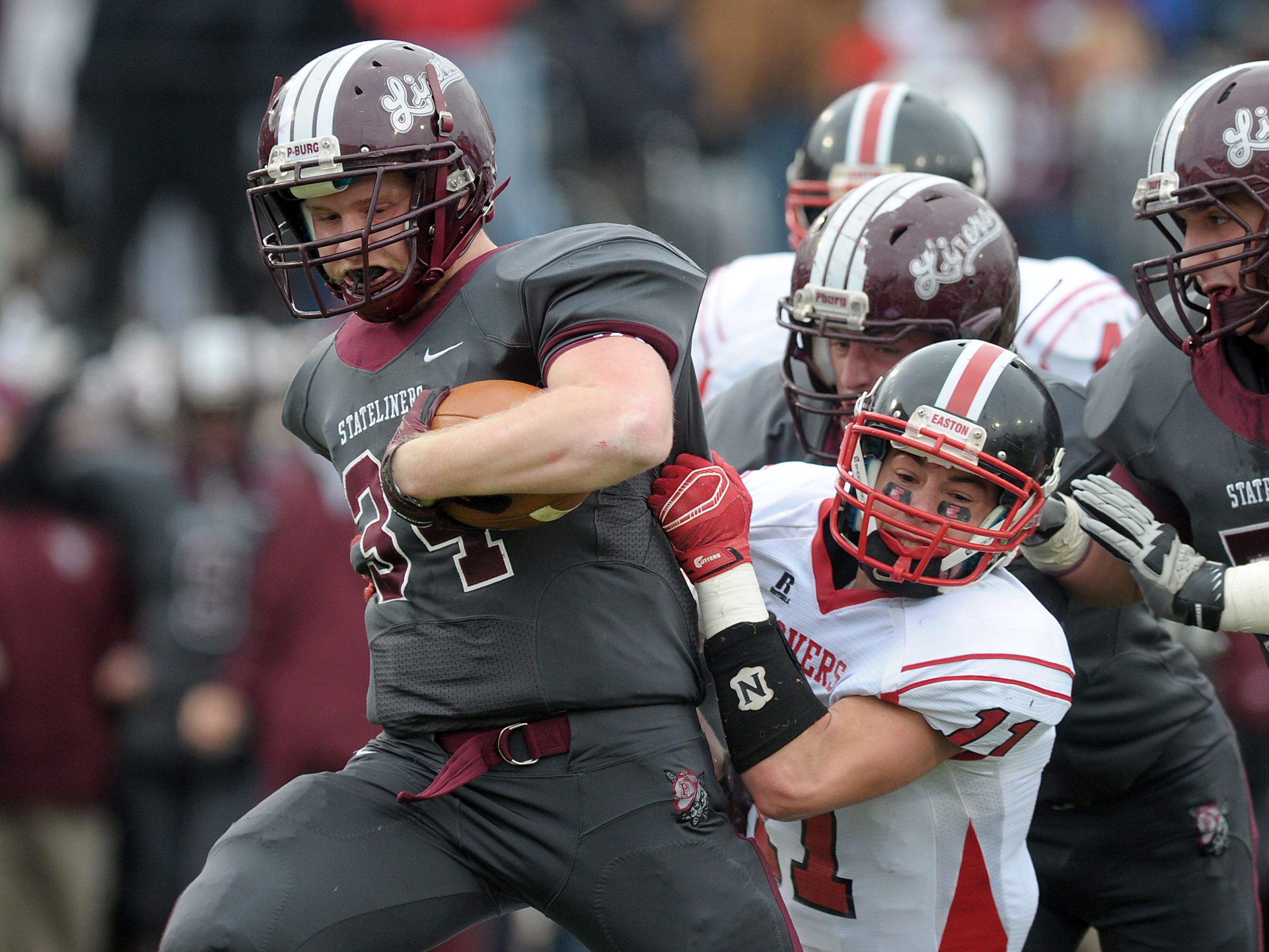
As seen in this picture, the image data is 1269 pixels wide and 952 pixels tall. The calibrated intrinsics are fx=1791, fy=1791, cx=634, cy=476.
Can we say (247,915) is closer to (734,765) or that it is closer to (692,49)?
(734,765)

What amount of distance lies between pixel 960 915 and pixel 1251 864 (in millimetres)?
1119

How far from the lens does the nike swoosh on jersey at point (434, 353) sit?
310 cm

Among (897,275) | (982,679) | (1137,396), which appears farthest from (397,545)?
(1137,396)

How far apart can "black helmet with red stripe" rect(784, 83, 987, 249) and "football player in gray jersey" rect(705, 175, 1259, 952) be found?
0.74 m

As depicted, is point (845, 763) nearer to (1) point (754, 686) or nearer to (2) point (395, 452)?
(1) point (754, 686)

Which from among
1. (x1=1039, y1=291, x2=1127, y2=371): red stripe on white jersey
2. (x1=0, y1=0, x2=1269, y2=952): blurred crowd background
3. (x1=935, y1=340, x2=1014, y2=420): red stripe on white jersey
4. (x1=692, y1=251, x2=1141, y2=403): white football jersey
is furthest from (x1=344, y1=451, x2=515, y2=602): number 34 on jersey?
(x1=0, y1=0, x2=1269, y2=952): blurred crowd background

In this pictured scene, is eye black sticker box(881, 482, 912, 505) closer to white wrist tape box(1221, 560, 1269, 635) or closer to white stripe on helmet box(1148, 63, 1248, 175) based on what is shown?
white wrist tape box(1221, 560, 1269, 635)

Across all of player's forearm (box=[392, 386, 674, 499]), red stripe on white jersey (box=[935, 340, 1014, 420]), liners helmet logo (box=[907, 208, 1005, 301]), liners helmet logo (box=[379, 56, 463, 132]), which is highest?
liners helmet logo (box=[379, 56, 463, 132])

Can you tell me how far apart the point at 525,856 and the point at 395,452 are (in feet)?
2.40

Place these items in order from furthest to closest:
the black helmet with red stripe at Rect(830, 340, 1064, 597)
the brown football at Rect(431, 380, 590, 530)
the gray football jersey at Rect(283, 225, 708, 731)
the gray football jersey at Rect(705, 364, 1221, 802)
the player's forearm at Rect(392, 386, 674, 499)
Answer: the gray football jersey at Rect(705, 364, 1221, 802)
the black helmet with red stripe at Rect(830, 340, 1064, 597)
the gray football jersey at Rect(283, 225, 708, 731)
the brown football at Rect(431, 380, 590, 530)
the player's forearm at Rect(392, 386, 674, 499)

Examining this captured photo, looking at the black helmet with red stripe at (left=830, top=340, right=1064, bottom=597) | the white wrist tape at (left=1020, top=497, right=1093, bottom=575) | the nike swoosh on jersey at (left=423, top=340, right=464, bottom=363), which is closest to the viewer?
the nike swoosh on jersey at (left=423, top=340, right=464, bottom=363)

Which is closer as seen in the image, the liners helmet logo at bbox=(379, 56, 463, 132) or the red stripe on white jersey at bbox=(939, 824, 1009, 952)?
the liners helmet logo at bbox=(379, 56, 463, 132)

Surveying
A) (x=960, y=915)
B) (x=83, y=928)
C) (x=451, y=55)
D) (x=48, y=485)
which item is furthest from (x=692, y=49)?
(x=960, y=915)

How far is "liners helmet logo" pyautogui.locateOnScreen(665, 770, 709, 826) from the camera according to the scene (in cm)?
303
